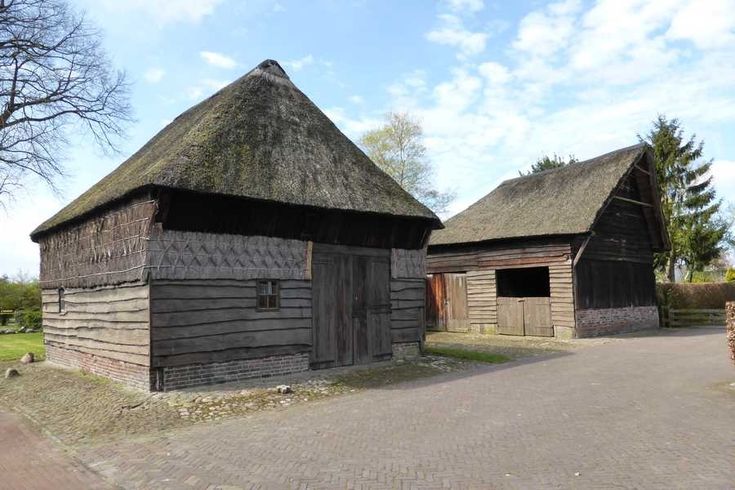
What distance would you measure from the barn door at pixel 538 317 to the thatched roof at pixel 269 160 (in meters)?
8.22

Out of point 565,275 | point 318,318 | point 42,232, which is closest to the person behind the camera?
point 318,318

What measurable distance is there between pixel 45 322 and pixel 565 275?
61.7ft

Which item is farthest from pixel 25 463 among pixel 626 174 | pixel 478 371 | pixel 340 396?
pixel 626 174

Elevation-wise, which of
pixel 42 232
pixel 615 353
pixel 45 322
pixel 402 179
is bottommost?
pixel 615 353

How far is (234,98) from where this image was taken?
1389cm

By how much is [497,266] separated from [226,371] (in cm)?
1417

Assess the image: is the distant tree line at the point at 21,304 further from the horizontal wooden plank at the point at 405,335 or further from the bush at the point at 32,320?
the horizontal wooden plank at the point at 405,335

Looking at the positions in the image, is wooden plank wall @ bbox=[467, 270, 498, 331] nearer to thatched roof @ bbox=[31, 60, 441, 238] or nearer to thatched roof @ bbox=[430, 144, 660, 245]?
thatched roof @ bbox=[430, 144, 660, 245]

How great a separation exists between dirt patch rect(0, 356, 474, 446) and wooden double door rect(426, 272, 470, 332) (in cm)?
984

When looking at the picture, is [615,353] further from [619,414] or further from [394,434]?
[394,434]

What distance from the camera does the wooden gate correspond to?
21375mm

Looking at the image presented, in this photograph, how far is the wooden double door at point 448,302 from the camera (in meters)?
24.1

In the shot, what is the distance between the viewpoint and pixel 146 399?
10.3 m

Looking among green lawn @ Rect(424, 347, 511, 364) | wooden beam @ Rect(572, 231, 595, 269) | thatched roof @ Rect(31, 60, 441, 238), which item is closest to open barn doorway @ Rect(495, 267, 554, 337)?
wooden beam @ Rect(572, 231, 595, 269)
